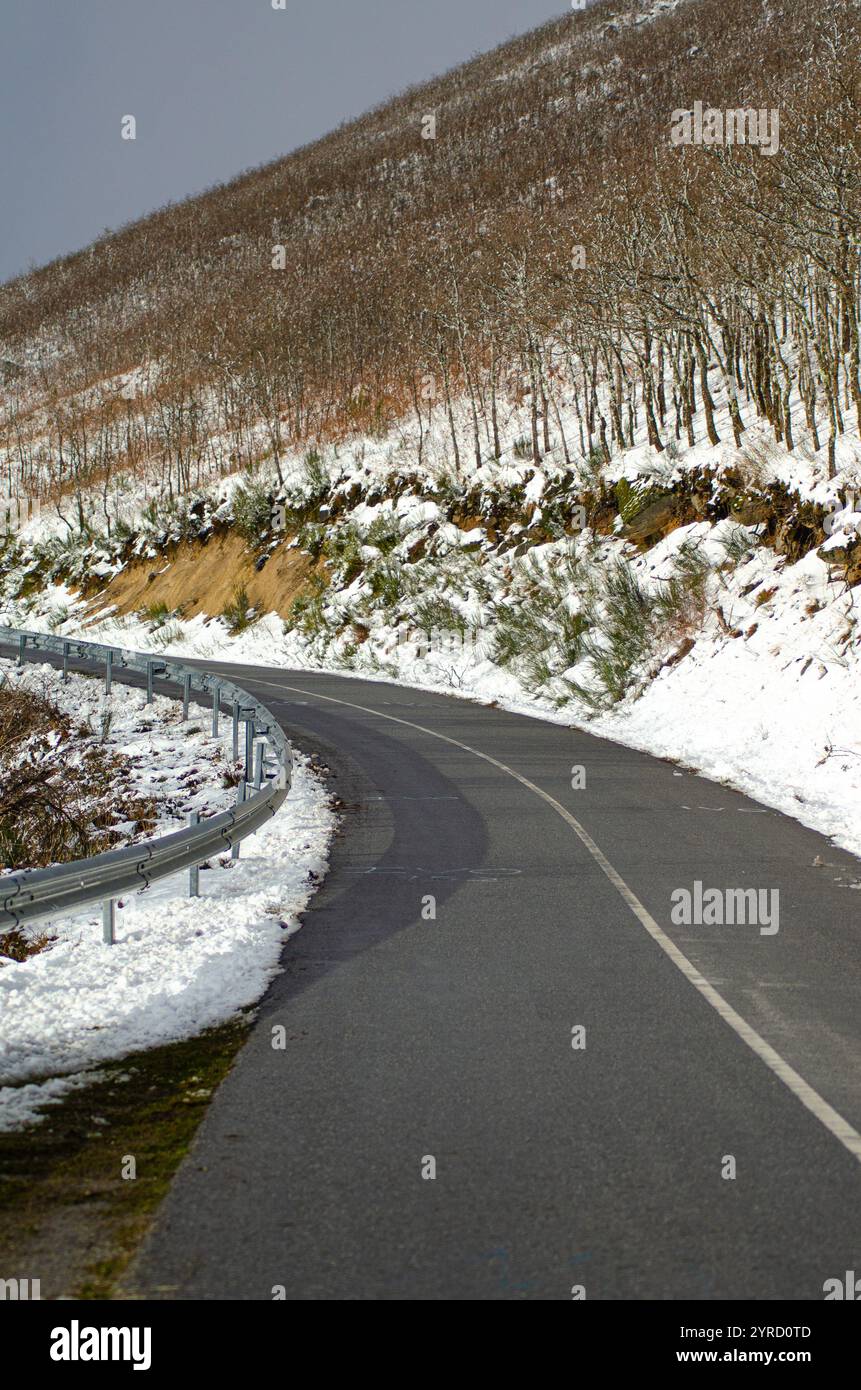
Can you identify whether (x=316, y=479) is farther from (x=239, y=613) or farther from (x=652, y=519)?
(x=652, y=519)

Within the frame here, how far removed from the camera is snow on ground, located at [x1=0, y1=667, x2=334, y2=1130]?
20.5ft

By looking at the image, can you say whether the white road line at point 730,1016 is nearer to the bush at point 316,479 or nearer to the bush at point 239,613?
the bush at point 239,613

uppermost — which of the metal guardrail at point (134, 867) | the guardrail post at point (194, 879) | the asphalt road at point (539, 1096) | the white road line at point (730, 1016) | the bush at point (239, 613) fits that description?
the bush at point (239, 613)

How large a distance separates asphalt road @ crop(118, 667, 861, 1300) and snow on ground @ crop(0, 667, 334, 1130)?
357 millimetres

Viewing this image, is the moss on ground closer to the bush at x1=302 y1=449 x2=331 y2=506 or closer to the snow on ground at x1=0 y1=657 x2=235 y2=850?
the snow on ground at x1=0 y1=657 x2=235 y2=850

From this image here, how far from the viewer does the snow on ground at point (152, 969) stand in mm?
6242

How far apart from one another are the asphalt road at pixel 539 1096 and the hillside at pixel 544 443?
15.8ft

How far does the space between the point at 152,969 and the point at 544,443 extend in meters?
38.0

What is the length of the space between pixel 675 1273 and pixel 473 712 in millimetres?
22276

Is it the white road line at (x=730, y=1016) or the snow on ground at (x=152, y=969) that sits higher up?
the snow on ground at (x=152, y=969)

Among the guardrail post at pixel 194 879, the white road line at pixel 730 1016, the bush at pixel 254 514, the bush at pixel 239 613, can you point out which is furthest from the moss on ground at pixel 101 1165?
the bush at pixel 254 514

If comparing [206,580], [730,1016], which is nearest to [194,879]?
[730,1016]
